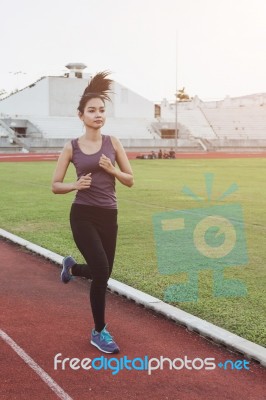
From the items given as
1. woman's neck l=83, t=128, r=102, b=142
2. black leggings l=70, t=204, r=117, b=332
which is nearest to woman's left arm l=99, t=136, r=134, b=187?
woman's neck l=83, t=128, r=102, b=142

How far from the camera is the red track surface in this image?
3953 mm

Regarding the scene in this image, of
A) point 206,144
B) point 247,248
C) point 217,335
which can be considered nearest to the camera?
point 217,335

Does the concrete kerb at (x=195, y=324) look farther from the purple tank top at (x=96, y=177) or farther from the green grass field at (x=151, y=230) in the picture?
the purple tank top at (x=96, y=177)

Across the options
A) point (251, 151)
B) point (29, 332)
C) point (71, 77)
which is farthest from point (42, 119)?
point (29, 332)

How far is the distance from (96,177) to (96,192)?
4.7 inches

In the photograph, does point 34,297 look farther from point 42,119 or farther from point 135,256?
point 42,119

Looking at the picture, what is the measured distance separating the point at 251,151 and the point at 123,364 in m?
57.8

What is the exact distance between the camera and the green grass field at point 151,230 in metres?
5.73

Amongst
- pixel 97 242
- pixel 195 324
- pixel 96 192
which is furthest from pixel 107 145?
pixel 195 324

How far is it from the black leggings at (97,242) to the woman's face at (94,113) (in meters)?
0.66

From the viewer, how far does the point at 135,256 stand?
827 centimetres

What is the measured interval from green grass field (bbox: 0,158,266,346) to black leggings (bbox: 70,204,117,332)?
1204mm

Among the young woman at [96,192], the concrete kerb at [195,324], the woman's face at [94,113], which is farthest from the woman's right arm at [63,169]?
the concrete kerb at [195,324]

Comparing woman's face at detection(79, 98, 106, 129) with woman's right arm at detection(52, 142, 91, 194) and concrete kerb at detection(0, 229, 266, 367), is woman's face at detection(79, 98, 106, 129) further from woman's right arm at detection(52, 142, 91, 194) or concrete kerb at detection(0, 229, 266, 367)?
concrete kerb at detection(0, 229, 266, 367)
